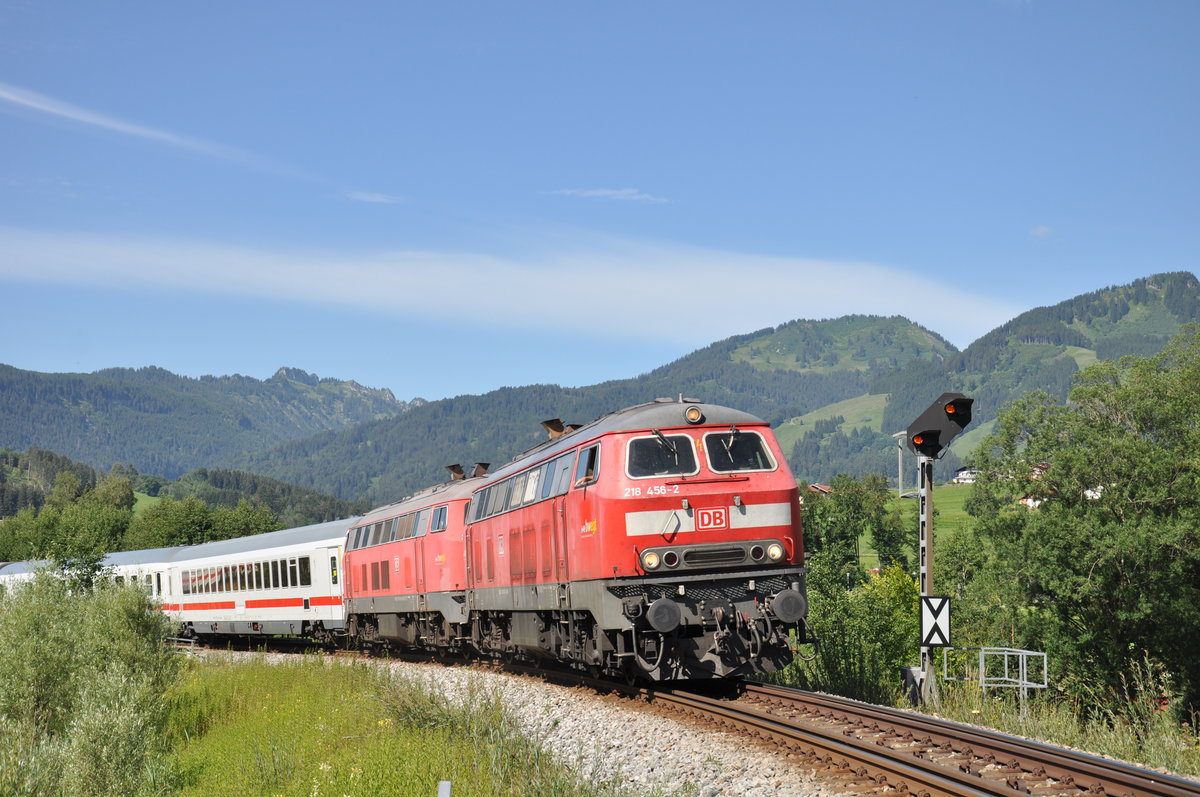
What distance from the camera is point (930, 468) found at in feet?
59.9

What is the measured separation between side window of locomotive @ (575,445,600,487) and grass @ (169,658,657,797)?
128 inches

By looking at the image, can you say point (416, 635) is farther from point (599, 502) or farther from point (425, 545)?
point (599, 502)

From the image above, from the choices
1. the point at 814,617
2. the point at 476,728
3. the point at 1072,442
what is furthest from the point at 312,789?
the point at 1072,442

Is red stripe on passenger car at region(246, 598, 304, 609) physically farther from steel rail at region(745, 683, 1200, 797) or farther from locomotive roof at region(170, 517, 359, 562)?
steel rail at region(745, 683, 1200, 797)


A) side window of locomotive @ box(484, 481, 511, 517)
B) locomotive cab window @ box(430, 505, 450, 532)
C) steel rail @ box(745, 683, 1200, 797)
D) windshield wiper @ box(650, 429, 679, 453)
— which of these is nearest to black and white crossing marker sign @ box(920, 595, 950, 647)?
steel rail @ box(745, 683, 1200, 797)

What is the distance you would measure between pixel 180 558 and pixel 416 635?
23.9 metres

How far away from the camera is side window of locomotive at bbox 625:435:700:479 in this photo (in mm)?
15625

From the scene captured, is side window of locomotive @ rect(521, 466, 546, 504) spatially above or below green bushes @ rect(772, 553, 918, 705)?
above

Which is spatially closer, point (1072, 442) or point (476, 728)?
point (476, 728)

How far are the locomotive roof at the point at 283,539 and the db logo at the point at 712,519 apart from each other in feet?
76.5

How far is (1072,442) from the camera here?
55469 mm

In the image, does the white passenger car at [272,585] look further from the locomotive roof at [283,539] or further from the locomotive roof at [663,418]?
the locomotive roof at [663,418]

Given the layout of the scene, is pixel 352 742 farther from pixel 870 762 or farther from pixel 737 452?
pixel 870 762

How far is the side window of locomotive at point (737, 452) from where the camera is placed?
624 inches
